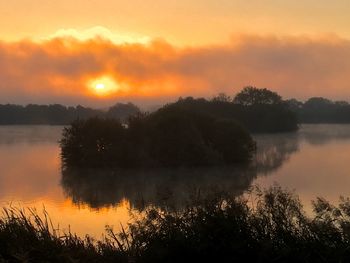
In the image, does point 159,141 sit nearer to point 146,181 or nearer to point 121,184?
point 146,181

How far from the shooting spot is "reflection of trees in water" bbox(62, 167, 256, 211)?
18.9 meters

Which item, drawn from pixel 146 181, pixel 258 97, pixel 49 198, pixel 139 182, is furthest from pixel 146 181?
pixel 258 97

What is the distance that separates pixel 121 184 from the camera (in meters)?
24.8

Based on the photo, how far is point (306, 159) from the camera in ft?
114

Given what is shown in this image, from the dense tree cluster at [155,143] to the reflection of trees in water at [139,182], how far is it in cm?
215

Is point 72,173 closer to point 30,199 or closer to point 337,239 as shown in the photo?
point 30,199

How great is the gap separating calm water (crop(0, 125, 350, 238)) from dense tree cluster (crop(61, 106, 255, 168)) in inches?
74.6

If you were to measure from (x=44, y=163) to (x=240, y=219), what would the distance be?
2980 centimetres

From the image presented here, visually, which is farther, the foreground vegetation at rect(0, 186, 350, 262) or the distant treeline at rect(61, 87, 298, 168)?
the distant treeline at rect(61, 87, 298, 168)

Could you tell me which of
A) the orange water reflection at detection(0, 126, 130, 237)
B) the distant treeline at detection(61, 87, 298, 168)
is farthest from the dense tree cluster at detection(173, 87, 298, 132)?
the orange water reflection at detection(0, 126, 130, 237)

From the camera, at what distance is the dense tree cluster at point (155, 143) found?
3378cm

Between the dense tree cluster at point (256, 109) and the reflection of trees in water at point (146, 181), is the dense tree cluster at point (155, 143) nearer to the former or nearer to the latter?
the reflection of trees in water at point (146, 181)

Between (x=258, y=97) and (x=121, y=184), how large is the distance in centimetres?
5491

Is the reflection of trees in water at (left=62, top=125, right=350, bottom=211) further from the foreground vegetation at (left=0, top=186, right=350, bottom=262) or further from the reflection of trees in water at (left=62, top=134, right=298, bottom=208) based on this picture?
the foreground vegetation at (left=0, top=186, right=350, bottom=262)
